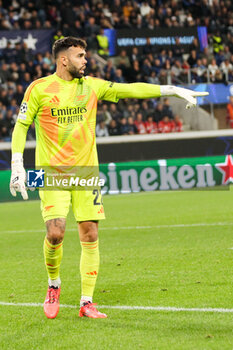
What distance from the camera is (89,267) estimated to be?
236 inches

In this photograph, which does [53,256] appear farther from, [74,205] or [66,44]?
[66,44]

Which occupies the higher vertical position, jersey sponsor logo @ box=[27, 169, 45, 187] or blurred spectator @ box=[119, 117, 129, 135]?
jersey sponsor logo @ box=[27, 169, 45, 187]

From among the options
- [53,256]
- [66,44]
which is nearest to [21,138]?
[66,44]

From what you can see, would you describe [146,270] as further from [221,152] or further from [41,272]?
[221,152]

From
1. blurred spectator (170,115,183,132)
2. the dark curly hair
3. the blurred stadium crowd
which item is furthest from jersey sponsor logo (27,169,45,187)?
blurred spectator (170,115,183,132)

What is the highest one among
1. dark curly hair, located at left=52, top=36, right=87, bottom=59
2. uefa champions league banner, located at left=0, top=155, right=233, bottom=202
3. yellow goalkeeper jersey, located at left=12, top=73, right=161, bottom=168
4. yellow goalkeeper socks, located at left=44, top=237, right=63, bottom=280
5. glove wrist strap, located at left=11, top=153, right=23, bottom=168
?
dark curly hair, located at left=52, top=36, right=87, bottom=59

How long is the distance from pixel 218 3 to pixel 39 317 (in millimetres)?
25730

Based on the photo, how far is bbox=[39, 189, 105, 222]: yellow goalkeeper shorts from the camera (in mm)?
5852

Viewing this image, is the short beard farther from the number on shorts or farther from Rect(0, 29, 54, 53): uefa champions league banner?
Rect(0, 29, 54, 53): uefa champions league banner

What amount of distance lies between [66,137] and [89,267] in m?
1.12

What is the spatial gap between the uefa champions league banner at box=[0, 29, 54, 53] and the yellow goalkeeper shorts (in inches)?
724

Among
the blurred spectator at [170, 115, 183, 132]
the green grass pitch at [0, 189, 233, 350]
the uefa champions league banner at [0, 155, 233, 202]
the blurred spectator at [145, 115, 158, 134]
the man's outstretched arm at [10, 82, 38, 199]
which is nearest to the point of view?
the green grass pitch at [0, 189, 233, 350]

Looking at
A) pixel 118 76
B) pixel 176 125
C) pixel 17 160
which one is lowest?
pixel 176 125

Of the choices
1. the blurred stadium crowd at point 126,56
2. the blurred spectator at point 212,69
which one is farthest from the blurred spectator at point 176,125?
the blurred spectator at point 212,69
